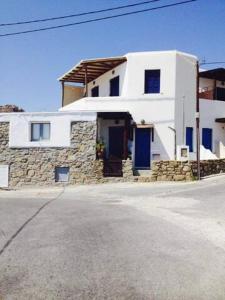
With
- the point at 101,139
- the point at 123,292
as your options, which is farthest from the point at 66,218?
the point at 101,139

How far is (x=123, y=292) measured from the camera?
532 centimetres

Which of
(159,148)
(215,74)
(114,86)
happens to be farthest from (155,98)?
(215,74)

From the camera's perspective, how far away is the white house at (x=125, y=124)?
2369cm

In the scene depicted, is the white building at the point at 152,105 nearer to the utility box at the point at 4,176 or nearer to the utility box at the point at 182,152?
the utility box at the point at 182,152

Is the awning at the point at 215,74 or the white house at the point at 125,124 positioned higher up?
the awning at the point at 215,74

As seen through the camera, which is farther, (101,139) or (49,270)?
(101,139)

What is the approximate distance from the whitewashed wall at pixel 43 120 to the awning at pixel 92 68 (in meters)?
3.33

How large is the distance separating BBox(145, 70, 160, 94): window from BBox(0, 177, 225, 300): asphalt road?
11976 mm

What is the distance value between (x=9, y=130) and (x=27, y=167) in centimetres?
262

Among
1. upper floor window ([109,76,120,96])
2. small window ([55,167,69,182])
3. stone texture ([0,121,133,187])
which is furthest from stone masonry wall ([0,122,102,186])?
upper floor window ([109,76,120,96])

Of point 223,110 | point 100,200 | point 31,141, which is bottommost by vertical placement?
point 100,200

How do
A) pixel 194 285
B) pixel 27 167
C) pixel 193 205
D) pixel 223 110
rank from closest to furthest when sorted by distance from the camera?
pixel 194 285 → pixel 193 205 → pixel 27 167 → pixel 223 110

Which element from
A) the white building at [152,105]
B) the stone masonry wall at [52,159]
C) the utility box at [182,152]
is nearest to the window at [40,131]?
the stone masonry wall at [52,159]

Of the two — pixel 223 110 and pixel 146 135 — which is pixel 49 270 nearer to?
pixel 146 135
